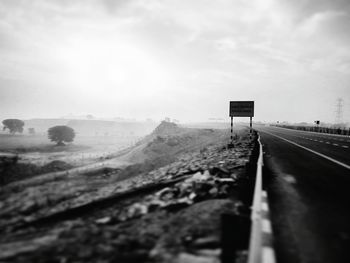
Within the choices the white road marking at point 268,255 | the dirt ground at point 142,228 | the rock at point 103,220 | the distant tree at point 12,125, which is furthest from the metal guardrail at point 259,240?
the distant tree at point 12,125

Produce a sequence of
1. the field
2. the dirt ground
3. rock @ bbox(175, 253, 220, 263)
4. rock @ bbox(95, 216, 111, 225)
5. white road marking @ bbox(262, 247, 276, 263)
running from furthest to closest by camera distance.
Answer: the field, rock @ bbox(95, 216, 111, 225), the dirt ground, rock @ bbox(175, 253, 220, 263), white road marking @ bbox(262, 247, 276, 263)

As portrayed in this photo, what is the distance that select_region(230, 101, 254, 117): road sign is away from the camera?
800 inches

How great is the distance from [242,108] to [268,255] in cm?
1864

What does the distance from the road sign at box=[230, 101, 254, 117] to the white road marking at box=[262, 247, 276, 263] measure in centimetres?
1786

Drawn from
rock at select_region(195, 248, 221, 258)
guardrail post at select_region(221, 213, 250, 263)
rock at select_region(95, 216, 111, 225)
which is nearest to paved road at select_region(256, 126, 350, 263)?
guardrail post at select_region(221, 213, 250, 263)

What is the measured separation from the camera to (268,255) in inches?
126

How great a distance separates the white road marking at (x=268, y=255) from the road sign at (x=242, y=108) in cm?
1786

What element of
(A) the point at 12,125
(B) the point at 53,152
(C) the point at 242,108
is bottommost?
(B) the point at 53,152

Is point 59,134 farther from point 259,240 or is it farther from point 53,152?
point 259,240

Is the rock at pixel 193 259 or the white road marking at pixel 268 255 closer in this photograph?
the white road marking at pixel 268 255

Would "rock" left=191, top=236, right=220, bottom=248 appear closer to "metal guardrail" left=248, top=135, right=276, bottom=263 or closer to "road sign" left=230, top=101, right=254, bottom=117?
"metal guardrail" left=248, top=135, right=276, bottom=263

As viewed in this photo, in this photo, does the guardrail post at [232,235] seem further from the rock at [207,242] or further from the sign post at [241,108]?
the sign post at [241,108]

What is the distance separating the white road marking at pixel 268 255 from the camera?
3066mm

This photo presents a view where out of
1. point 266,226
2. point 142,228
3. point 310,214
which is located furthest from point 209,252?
point 310,214
